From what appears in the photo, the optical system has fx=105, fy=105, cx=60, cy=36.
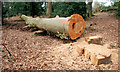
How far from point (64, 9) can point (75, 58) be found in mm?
5337

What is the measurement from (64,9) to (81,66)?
5.79m

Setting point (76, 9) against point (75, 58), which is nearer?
point (75, 58)

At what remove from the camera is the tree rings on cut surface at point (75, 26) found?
4.44 m

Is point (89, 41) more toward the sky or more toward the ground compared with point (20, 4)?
more toward the ground

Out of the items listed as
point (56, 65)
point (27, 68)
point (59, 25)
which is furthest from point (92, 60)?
point (59, 25)

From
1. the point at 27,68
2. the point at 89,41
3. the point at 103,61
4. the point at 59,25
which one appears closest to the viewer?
the point at 27,68

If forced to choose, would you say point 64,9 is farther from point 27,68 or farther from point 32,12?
point 27,68

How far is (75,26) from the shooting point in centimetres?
463

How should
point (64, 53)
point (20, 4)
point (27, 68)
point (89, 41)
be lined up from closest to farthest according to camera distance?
1. point (27, 68)
2. point (64, 53)
3. point (89, 41)
4. point (20, 4)

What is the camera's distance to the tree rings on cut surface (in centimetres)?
444

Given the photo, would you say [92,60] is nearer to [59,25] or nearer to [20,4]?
[59,25]

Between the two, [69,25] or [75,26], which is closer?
[69,25]

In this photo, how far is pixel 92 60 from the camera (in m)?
2.73

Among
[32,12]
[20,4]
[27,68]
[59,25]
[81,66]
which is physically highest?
[20,4]
